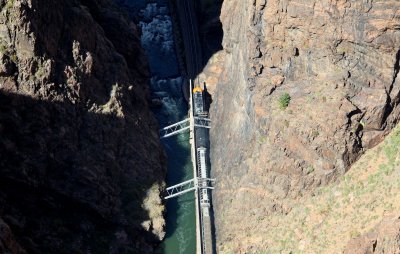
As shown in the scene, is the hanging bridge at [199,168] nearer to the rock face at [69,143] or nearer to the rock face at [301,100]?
the rock face at [301,100]

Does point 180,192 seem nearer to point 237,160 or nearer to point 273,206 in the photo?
point 237,160

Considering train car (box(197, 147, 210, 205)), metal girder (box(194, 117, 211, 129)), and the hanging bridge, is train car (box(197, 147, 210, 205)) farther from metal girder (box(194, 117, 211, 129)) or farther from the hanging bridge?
metal girder (box(194, 117, 211, 129))

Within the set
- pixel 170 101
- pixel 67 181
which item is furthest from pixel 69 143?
pixel 170 101

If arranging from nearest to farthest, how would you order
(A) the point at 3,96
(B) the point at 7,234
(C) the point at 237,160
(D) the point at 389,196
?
(B) the point at 7,234 → (D) the point at 389,196 → (A) the point at 3,96 → (C) the point at 237,160

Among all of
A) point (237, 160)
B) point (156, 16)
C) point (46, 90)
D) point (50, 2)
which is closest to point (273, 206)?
point (237, 160)

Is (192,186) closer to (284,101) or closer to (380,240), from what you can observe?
(284,101)

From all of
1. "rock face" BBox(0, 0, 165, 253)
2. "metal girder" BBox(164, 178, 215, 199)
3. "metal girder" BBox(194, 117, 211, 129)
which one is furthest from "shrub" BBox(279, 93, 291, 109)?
"rock face" BBox(0, 0, 165, 253)
